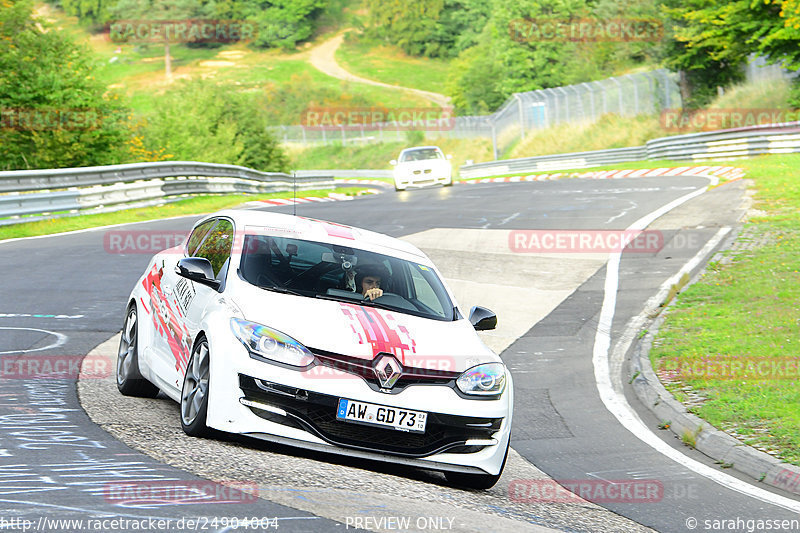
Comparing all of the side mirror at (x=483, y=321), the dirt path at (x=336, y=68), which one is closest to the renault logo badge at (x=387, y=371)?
the side mirror at (x=483, y=321)

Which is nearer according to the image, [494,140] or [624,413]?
[624,413]

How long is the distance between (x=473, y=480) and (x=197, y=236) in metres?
3.30

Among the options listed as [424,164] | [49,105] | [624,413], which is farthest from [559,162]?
[624,413]

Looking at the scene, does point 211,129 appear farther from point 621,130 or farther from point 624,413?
point 624,413

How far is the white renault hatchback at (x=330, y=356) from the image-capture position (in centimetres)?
627

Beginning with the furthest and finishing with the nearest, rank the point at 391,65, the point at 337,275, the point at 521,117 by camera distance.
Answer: the point at 391,65 → the point at 521,117 → the point at 337,275

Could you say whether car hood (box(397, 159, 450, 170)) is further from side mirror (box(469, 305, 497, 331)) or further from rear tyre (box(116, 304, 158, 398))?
side mirror (box(469, 305, 497, 331))

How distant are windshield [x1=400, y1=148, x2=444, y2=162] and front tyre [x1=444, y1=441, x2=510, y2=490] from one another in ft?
101

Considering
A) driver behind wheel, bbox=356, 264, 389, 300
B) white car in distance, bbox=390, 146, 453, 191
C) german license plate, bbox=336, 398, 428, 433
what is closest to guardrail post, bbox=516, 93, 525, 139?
white car in distance, bbox=390, 146, 453, 191

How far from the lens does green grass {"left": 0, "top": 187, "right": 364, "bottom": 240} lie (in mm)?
21562

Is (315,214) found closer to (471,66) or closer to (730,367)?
(730,367)

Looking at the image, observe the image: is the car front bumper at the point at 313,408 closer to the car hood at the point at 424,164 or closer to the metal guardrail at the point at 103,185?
the metal guardrail at the point at 103,185

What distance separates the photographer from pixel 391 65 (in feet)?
504

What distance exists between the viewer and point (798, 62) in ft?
125
